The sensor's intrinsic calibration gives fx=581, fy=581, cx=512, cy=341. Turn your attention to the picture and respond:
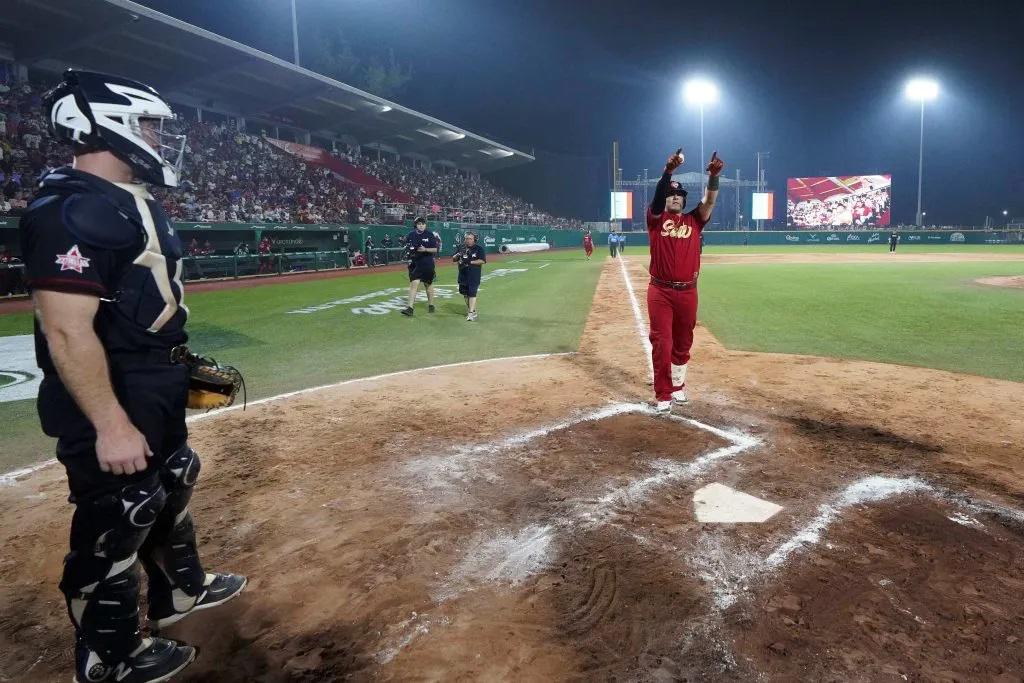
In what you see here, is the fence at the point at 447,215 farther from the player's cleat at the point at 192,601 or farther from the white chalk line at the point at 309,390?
the player's cleat at the point at 192,601

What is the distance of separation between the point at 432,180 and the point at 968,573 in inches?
1904

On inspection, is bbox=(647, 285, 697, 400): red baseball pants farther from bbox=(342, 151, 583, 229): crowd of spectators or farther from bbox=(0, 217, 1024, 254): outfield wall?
bbox=(342, 151, 583, 229): crowd of spectators

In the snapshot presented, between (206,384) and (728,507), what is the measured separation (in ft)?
10.00

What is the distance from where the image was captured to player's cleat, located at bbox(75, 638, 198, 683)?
2227mm

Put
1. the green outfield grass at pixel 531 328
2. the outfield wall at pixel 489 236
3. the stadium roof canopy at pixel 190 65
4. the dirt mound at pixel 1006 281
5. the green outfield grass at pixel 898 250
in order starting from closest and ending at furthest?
1. the green outfield grass at pixel 531 328
2. the dirt mound at pixel 1006 281
3. the stadium roof canopy at pixel 190 65
4. the outfield wall at pixel 489 236
5. the green outfield grass at pixel 898 250

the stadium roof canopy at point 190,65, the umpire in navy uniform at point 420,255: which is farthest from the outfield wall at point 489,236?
the umpire in navy uniform at point 420,255

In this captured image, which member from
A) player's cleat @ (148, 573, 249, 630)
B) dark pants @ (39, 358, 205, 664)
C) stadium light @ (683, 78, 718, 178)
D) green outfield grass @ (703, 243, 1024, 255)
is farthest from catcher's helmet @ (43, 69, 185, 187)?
stadium light @ (683, 78, 718, 178)

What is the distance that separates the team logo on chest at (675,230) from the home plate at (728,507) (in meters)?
2.97

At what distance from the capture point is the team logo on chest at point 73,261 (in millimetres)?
1938

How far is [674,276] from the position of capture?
6023mm

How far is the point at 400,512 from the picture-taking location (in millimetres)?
3660

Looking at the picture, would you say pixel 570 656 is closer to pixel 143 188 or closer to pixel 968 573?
pixel 968 573

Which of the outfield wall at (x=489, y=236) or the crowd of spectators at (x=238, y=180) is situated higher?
the crowd of spectators at (x=238, y=180)

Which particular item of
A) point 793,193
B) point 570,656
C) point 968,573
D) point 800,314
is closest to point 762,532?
point 968,573
